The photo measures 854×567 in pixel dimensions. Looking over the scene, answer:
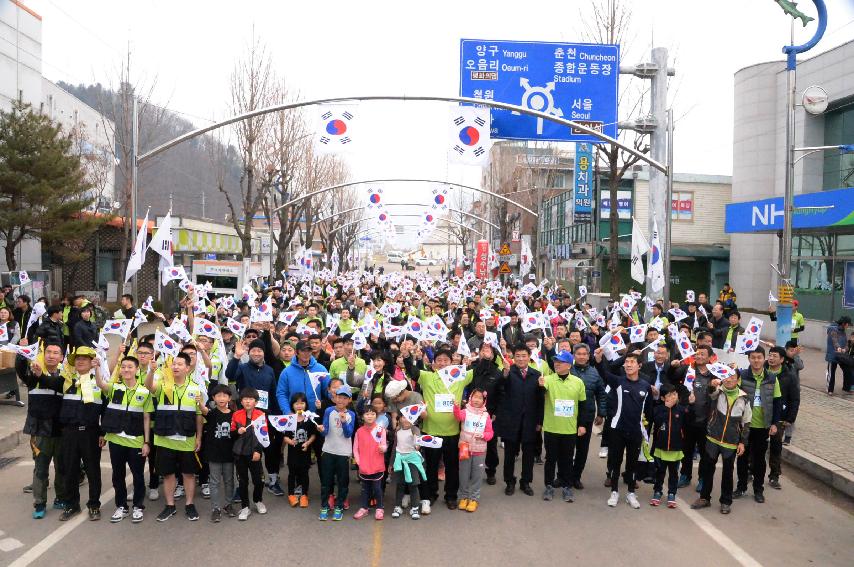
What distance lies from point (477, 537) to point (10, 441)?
22.6 ft

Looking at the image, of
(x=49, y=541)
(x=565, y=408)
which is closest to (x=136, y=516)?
(x=49, y=541)

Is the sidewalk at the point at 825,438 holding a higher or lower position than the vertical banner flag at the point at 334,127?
lower

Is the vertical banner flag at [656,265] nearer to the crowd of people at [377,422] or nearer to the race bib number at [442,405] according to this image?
the crowd of people at [377,422]

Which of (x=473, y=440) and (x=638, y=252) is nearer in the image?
(x=473, y=440)

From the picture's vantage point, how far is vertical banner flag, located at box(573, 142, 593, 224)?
3319 cm

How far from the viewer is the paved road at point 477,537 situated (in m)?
Answer: 6.33

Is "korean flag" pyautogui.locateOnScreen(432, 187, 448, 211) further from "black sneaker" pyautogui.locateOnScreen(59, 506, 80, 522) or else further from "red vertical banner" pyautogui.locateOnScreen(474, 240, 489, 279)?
"black sneaker" pyautogui.locateOnScreen(59, 506, 80, 522)

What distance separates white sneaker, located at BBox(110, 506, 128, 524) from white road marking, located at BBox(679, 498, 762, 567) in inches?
222

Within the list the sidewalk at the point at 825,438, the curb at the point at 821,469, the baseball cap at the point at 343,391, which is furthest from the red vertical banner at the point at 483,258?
the baseball cap at the point at 343,391

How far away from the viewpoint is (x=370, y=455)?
24.0 ft

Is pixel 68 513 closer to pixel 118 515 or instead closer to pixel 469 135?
pixel 118 515

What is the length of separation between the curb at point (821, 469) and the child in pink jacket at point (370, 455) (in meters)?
5.43

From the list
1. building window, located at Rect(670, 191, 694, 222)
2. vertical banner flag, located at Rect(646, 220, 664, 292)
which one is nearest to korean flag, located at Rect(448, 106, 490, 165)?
vertical banner flag, located at Rect(646, 220, 664, 292)

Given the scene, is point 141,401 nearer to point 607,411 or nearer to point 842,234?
point 607,411
